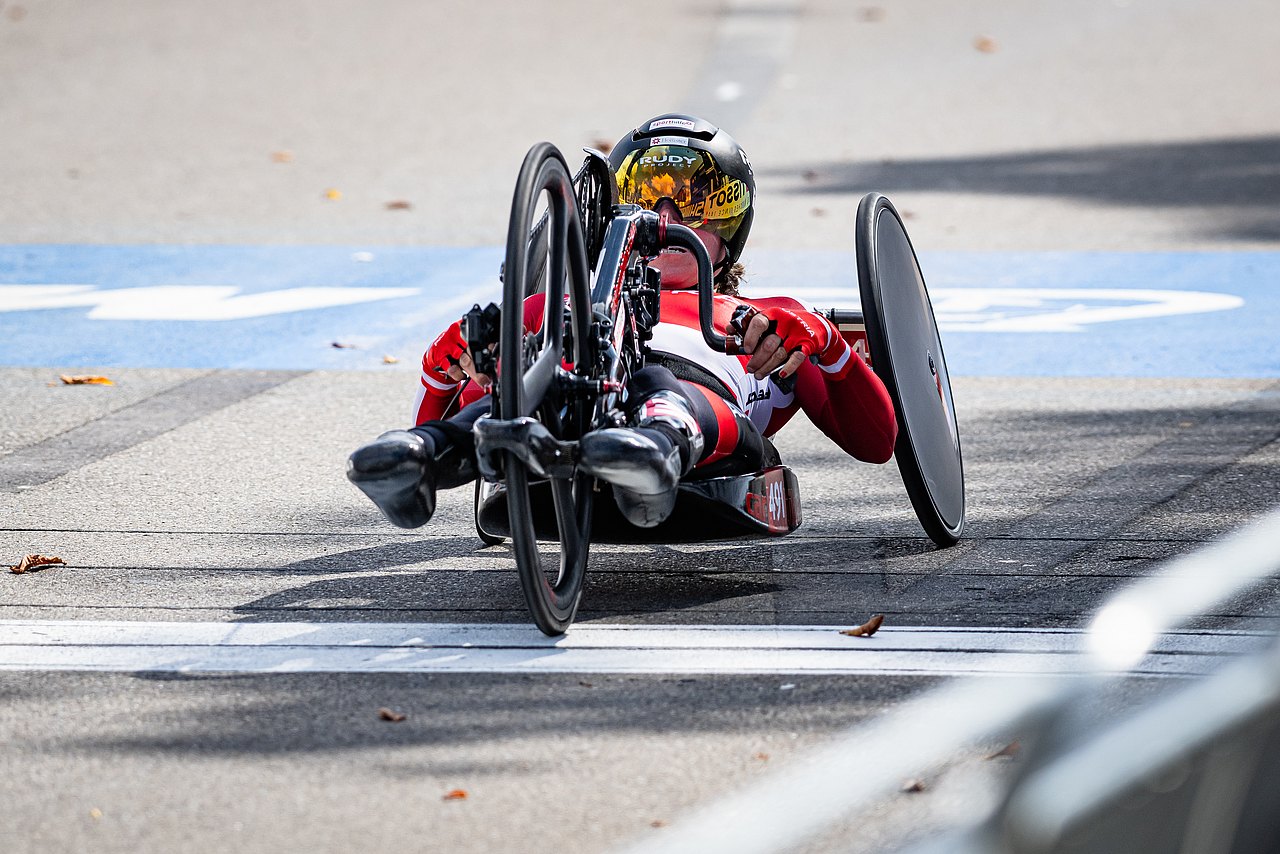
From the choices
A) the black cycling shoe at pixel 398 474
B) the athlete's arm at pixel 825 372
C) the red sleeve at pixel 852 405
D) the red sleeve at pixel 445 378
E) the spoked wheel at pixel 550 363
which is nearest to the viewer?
the spoked wheel at pixel 550 363

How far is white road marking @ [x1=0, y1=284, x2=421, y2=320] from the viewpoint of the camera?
8188 mm

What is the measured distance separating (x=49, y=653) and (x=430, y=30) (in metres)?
14.5

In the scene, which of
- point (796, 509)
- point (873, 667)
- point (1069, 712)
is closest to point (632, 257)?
point (796, 509)

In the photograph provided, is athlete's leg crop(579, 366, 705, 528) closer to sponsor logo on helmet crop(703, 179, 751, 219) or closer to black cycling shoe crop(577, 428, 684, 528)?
black cycling shoe crop(577, 428, 684, 528)

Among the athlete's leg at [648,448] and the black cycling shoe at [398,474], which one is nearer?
the athlete's leg at [648,448]

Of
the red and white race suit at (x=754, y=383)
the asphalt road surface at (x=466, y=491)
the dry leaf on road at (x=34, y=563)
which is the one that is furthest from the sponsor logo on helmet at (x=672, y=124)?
the dry leaf on road at (x=34, y=563)

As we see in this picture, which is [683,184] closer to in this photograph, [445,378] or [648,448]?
[445,378]

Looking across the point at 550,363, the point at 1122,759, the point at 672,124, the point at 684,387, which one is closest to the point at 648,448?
the point at 550,363

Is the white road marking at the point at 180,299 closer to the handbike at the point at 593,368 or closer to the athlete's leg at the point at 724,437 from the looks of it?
the handbike at the point at 593,368

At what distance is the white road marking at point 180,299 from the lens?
26.9ft

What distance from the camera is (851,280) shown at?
28.4ft

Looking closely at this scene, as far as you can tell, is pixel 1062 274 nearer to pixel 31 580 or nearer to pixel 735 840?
pixel 31 580

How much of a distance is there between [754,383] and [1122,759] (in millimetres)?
2984

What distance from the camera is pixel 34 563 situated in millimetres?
4609
